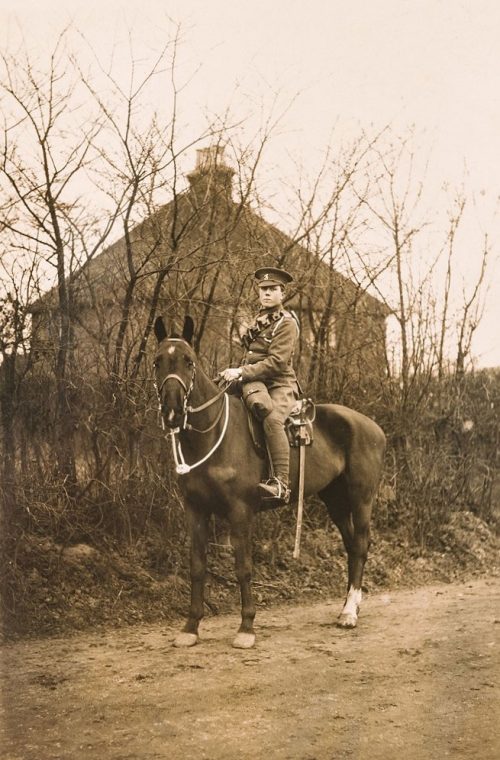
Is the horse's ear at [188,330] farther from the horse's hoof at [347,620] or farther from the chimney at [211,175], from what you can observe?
the horse's hoof at [347,620]

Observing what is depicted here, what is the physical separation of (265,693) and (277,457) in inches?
81.0

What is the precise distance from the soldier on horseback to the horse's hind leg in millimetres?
1155

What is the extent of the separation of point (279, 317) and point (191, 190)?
2.25 m

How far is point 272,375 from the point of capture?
22.7 feet

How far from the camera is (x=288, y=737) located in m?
4.48

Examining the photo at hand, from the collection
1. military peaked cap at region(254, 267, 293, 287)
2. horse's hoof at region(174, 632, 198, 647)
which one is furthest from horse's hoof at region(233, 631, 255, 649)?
military peaked cap at region(254, 267, 293, 287)

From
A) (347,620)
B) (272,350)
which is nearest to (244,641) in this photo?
(347,620)

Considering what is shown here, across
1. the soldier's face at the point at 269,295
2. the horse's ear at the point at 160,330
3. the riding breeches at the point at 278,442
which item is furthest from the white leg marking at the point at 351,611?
the horse's ear at the point at 160,330

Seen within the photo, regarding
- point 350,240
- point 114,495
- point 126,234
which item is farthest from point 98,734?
point 350,240

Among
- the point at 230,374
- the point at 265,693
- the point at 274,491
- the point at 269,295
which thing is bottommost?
the point at 265,693

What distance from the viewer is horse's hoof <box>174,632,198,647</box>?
6.34 metres

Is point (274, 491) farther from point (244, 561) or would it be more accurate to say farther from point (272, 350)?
point (272, 350)

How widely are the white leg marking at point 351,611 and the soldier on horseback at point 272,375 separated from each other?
1.20m

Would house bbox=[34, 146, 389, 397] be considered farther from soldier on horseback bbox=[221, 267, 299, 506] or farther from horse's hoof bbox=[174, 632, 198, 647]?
horse's hoof bbox=[174, 632, 198, 647]
